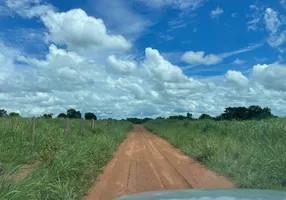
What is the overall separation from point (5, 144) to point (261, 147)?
8.35m

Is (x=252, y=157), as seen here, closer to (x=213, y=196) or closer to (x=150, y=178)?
(x=150, y=178)

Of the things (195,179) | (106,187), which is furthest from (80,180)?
(195,179)

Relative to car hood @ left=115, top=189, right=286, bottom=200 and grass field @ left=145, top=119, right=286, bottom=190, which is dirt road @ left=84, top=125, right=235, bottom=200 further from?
car hood @ left=115, top=189, right=286, bottom=200

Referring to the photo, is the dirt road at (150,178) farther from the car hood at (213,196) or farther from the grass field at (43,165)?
the car hood at (213,196)

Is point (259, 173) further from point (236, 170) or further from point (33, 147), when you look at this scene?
point (33, 147)

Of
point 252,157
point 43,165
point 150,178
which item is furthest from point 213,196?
point 252,157

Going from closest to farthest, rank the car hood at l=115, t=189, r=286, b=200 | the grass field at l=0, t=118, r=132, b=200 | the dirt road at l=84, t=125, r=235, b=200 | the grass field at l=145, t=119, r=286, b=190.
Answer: the car hood at l=115, t=189, r=286, b=200, the grass field at l=0, t=118, r=132, b=200, the grass field at l=145, t=119, r=286, b=190, the dirt road at l=84, t=125, r=235, b=200

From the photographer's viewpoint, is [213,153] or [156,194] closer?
[156,194]

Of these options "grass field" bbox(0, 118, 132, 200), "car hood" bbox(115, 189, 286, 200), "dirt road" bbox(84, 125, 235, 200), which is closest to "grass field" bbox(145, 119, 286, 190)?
"dirt road" bbox(84, 125, 235, 200)

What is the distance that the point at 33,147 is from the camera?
37.0 ft

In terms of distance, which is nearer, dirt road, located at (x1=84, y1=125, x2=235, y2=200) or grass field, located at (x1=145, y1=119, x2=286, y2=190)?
grass field, located at (x1=145, y1=119, x2=286, y2=190)

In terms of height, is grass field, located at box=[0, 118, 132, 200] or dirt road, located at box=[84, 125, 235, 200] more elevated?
grass field, located at box=[0, 118, 132, 200]

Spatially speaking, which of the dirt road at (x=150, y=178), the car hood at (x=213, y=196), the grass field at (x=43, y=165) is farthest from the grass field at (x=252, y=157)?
the car hood at (x=213, y=196)

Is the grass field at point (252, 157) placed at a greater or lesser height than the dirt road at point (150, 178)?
greater
